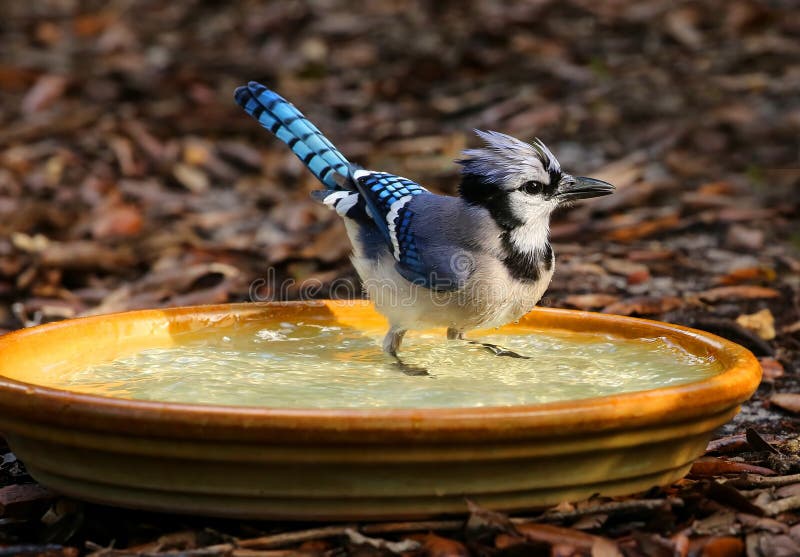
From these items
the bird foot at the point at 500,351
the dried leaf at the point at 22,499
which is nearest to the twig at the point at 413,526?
the dried leaf at the point at 22,499

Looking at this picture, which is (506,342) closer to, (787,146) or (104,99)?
(787,146)

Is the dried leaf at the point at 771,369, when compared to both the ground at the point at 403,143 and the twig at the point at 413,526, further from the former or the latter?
the twig at the point at 413,526

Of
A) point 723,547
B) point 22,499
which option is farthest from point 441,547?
point 22,499

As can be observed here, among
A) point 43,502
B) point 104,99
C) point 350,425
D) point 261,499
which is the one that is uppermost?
point 104,99

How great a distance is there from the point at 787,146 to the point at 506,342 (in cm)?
385

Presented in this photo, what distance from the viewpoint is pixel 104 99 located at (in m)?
7.67

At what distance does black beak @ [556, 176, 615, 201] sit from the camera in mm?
3574

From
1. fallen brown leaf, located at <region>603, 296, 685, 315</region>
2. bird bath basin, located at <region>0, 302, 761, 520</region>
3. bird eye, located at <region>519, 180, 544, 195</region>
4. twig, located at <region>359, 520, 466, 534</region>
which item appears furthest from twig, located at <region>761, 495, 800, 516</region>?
fallen brown leaf, located at <region>603, 296, 685, 315</region>

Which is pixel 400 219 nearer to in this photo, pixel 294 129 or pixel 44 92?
pixel 294 129

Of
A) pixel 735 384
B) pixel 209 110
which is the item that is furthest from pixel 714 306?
pixel 209 110

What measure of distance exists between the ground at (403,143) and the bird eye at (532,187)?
1006 millimetres

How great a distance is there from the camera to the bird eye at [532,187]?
140 inches

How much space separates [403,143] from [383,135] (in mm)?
189

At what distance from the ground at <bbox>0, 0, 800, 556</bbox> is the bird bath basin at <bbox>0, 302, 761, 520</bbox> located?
14.5 inches
